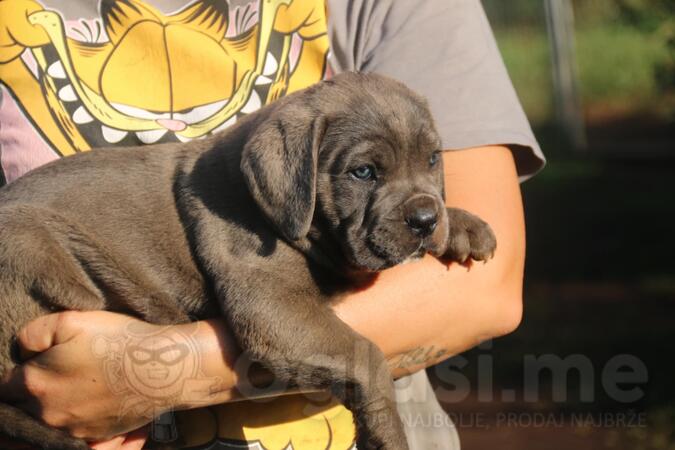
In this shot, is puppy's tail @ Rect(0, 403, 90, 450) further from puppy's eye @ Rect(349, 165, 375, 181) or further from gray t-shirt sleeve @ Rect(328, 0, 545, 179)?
gray t-shirt sleeve @ Rect(328, 0, 545, 179)

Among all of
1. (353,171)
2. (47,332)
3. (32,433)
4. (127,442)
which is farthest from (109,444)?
(353,171)

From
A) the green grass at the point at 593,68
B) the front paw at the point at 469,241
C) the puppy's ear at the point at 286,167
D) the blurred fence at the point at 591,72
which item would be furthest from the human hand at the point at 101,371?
the green grass at the point at 593,68

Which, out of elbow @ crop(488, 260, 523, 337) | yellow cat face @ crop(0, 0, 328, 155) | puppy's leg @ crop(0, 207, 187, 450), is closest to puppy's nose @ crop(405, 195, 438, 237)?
elbow @ crop(488, 260, 523, 337)

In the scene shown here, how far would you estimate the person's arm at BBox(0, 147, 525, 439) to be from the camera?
10.2 ft

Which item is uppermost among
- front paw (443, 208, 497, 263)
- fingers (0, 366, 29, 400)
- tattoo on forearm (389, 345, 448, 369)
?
front paw (443, 208, 497, 263)

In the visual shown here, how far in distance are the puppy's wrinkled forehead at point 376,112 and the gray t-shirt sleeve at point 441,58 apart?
172 mm

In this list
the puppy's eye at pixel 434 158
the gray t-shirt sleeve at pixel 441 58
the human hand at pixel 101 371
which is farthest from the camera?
the gray t-shirt sleeve at pixel 441 58

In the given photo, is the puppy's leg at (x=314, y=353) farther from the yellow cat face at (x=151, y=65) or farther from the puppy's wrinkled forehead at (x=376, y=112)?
the yellow cat face at (x=151, y=65)

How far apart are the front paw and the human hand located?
0.83 metres

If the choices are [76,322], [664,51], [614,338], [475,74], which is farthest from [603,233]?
[76,322]

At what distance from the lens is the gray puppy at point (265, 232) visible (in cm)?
316

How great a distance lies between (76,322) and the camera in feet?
10.3

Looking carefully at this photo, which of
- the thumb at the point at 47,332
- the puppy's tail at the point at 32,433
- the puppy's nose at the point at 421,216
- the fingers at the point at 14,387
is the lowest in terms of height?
the puppy's tail at the point at 32,433

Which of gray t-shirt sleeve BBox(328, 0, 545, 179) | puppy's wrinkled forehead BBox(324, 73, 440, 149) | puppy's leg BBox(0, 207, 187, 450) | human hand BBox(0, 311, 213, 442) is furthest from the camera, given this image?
gray t-shirt sleeve BBox(328, 0, 545, 179)
